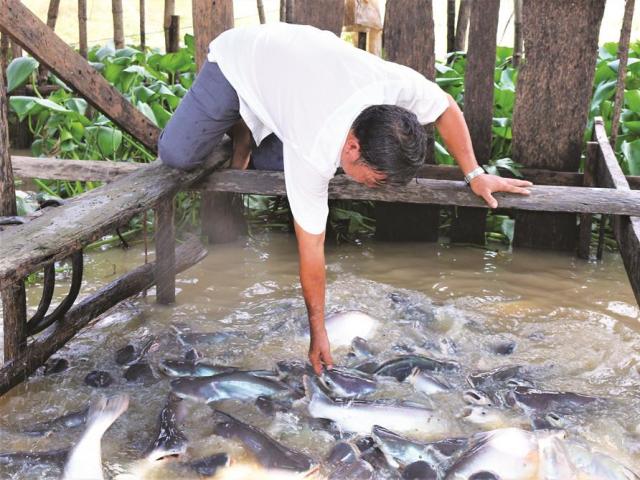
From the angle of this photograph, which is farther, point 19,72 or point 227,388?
point 19,72

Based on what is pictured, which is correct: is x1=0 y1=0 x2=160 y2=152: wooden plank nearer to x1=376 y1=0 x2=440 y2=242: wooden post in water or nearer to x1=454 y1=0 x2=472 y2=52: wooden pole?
x1=376 y1=0 x2=440 y2=242: wooden post in water

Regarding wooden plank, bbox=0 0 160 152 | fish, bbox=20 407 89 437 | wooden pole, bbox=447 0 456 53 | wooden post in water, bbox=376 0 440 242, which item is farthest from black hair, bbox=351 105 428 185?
wooden pole, bbox=447 0 456 53

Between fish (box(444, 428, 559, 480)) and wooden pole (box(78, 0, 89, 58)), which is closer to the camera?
fish (box(444, 428, 559, 480))

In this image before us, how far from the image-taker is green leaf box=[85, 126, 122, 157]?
540 cm

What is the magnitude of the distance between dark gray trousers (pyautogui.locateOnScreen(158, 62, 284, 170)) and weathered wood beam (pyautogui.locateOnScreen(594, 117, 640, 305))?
1.95 meters

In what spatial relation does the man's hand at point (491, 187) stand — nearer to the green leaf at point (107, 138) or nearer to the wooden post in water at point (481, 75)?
the wooden post in water at point (481, 75)

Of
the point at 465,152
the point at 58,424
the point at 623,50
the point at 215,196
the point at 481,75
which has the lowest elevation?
the point at 58,424

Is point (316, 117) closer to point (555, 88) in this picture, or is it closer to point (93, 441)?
point (93, 441)

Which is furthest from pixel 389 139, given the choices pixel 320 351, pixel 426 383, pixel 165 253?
pixel 165 253

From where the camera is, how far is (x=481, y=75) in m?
4.88

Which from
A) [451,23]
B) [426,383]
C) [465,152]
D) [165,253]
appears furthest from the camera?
[451,23]

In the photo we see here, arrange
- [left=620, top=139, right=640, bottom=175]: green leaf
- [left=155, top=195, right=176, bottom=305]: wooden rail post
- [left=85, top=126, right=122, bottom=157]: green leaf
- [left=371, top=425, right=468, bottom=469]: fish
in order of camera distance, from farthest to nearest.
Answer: [left=85, top=126, right=122, bottom=157]: green leaf
[left=620, top=139, right=640, bottom=175]: green leaf
[left=155, top=195, right=176, bottom=305]: wooden rail post
[left=371, top=425, right=468, bottom=469]: fish

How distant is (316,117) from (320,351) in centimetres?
97

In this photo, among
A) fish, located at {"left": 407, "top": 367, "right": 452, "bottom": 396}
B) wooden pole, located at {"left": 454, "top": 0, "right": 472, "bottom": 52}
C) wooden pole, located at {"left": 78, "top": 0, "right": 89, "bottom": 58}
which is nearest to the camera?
fish, located at {"left": 407, "top": 367, "right": 452, "bottom": 396}
